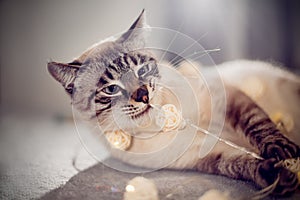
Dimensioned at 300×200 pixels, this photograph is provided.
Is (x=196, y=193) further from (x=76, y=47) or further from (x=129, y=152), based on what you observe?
(x=76, y=47)

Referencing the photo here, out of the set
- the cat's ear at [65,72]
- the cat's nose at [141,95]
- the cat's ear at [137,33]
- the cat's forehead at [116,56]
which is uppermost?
the cat's ear at [137,33]

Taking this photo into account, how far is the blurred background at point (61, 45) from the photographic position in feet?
3.97

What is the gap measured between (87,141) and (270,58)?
2.43 ft

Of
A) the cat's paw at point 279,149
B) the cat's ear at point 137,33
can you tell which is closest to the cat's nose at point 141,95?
the cat's ear at point 137,33

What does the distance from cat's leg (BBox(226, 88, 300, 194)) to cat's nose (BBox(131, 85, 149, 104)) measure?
31 cm

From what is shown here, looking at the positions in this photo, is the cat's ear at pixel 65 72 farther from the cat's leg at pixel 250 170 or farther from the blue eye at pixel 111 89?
the cat's leg at pixel 250 170

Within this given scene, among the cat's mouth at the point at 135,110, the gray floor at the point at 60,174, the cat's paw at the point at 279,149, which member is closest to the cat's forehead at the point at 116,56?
the cat's mouth at the point at 135,110

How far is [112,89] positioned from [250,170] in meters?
0.57

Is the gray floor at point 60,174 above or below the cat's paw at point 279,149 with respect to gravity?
below

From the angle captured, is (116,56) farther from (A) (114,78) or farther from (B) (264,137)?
(B) (264,137)

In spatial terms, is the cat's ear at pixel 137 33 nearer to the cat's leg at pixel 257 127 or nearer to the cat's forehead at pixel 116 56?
the cat's forehead at pixel 116 56

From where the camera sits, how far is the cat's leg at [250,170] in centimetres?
117

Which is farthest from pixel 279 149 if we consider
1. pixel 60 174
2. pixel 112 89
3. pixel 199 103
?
pixel 60 174

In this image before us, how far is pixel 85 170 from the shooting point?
1218 millimetres
